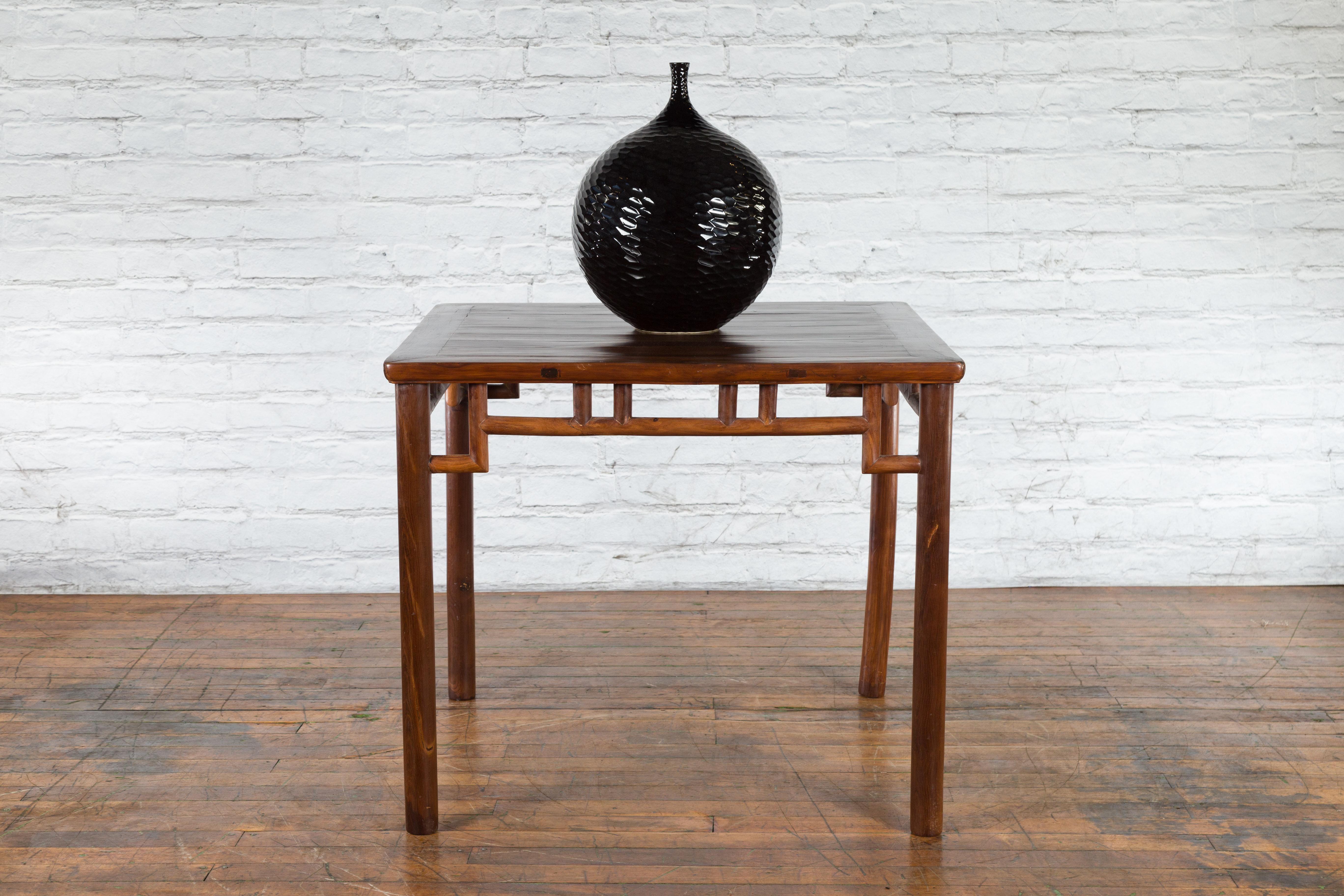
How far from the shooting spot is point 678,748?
6.56 ft

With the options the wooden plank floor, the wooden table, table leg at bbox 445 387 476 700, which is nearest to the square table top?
the wooden table

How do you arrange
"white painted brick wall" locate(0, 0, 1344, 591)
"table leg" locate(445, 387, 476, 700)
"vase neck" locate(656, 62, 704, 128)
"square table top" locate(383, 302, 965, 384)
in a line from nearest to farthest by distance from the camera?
"square table top" locate(383, 302, 965, 384) → "vase neck" locate(656, 62, 704, 128) → "table leg" locate(445, 387, 476, 700) → "white painted brick wall" locate(0, 0, 1344, 591)

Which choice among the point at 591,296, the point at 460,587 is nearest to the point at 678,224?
the point at 460,587

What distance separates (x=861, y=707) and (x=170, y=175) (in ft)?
5.63

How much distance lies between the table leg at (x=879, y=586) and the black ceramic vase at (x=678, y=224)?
0.47 metres

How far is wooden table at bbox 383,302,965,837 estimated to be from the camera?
1.59 meters

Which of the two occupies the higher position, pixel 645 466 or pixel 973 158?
pixel 973 158

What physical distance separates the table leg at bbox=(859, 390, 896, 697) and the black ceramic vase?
1.53 ft

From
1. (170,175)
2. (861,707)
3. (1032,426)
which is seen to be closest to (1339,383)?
(1032,426)

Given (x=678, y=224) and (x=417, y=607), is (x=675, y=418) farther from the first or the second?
(x=417, y=607)

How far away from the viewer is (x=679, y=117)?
179 centimetres

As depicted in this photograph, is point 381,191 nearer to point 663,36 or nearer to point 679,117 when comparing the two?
point 663,36

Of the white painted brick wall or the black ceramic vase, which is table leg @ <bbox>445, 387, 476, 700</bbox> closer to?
the black ceramic vase

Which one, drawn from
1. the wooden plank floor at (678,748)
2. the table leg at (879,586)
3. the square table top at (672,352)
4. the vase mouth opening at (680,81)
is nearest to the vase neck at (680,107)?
the vase mouth opening at (680,81)
